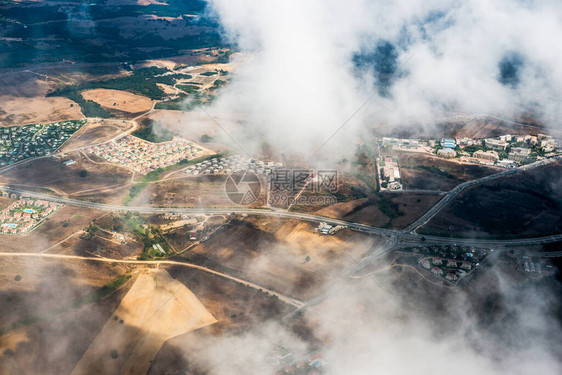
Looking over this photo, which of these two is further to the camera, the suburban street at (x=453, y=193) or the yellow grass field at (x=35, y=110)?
the yellow grass field at (x=35, y=110)

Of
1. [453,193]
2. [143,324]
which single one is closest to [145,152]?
[143,324]

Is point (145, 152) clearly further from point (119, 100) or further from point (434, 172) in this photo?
point (434, 172)

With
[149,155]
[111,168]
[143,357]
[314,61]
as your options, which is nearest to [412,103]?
[314,61]

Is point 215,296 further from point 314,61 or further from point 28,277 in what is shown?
point 314,61

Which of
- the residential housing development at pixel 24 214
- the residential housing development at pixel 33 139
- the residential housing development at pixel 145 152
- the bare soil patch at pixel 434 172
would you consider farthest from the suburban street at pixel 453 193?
the residential housing development at pixel 33 139

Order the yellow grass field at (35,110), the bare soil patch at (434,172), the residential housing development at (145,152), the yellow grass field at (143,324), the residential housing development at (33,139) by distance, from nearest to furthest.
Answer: the yellow grass field at (143,324) → the bare soil patch at (434,172) → the residential housing development at (145,152) → the residential housing development at (33,139) → the yellow grass field at (35,110)

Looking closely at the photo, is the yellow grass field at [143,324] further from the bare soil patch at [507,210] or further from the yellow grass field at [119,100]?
the yellow grass field at [119,100]
